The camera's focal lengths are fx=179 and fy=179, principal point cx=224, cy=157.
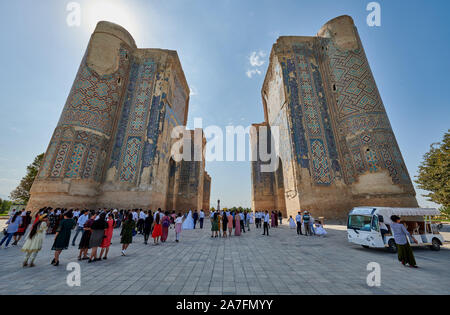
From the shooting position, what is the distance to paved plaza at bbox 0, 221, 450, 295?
2939mm

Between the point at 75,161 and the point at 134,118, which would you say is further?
the point at 134,118

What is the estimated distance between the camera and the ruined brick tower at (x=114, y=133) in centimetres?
1205

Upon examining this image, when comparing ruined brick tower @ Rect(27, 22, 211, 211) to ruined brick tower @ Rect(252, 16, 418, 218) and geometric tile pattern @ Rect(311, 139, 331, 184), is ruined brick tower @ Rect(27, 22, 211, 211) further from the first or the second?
geometric tile pattern @ Rect(311, 139, 331, 184)

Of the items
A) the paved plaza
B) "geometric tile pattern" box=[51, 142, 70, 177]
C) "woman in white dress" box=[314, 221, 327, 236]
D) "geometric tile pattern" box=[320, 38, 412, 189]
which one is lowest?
the paved plaza

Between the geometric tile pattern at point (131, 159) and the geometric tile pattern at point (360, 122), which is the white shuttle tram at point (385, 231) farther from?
the geometric tile pattern at point (131, 159)

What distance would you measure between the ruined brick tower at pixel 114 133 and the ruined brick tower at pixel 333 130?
10.9 meters

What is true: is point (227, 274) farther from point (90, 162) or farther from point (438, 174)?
point (438, 174)

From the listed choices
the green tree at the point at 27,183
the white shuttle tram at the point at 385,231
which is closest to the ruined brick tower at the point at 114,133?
the white shuttle tram at the point at 385,231

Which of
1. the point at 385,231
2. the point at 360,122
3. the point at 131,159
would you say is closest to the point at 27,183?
the point at 131,159

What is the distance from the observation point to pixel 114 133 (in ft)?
48.6

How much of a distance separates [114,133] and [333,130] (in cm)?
1842

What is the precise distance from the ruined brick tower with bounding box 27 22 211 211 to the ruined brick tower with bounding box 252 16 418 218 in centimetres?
1094

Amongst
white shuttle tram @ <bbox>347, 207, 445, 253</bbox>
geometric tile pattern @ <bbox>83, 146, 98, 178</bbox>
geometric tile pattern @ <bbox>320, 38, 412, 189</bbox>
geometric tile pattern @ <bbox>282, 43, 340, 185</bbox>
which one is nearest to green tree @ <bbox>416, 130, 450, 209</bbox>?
geometric tile pattern @ <bbox>320, 38, 412, 189</bbox>
